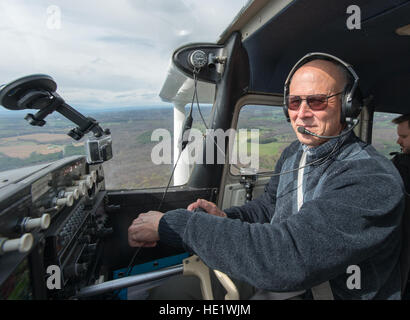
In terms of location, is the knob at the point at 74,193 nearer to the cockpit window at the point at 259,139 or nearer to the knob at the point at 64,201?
the knob at the point at 64,201

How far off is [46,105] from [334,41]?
6.76ft

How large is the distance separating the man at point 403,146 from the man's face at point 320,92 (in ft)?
6.68

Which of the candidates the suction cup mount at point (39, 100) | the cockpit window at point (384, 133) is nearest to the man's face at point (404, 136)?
the cockpit window at point (384, 133)

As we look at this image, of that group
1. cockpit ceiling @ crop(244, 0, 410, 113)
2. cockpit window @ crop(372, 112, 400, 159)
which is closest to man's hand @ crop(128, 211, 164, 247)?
cockpit ceiling @ crop(244, 0, 410, 113)

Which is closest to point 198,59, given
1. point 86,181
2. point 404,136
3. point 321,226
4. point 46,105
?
point 46,105

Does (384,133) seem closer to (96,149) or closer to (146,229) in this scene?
(146,229)

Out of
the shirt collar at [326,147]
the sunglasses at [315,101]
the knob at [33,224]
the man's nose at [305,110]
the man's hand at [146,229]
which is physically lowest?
the man's hand at [146,229]

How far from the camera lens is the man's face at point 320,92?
1110 mm

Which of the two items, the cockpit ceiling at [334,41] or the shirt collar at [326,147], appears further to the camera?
the cockpit ceiling at [334,41]

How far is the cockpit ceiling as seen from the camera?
140 cm

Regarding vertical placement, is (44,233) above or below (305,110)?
below

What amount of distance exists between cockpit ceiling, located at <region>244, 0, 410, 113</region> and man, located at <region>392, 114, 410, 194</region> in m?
0.42

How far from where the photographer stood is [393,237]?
2.84 feet

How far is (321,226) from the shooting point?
0.77 m
